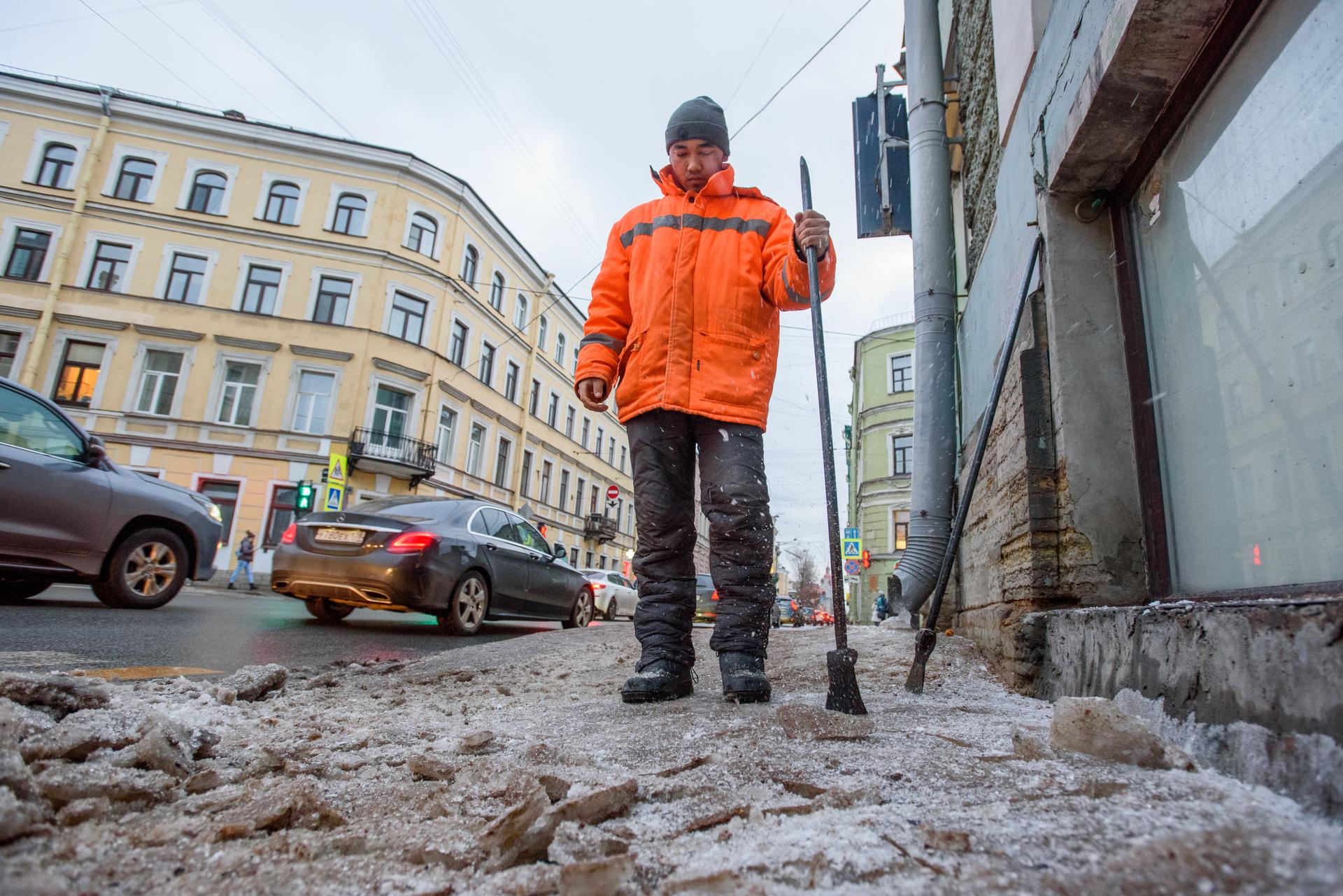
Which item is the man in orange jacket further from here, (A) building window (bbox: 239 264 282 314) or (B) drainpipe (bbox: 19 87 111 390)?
(B) drainpipe (bbox: 19 87 111 390)

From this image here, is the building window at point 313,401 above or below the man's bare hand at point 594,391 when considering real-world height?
above

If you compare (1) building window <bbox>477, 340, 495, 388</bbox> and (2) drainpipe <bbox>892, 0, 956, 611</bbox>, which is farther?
(1) building window <bbox>477, 340, 495, 388</bbox>

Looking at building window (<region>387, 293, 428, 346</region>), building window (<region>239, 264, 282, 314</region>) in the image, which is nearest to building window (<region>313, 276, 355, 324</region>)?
building window (<region>239, 264, 282, 314</region>)

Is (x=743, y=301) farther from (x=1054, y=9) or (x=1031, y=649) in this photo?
(x=1054, y=9)

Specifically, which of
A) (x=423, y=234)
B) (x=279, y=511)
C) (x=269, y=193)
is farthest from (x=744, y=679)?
(x=269, y=193)

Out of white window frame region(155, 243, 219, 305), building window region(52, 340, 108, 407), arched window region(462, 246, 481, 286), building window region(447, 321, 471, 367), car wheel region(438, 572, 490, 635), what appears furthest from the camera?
arched window region(462, 246, 481, 286)

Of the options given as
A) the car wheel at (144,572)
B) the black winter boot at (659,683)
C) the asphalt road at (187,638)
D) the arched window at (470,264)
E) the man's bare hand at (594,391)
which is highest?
the arched window at (470,264)

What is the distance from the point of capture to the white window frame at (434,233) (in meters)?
22.3

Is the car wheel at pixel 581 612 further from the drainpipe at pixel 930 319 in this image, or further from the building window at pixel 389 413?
the building window at pixel 389 413

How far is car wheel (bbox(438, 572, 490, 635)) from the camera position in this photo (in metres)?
6.00

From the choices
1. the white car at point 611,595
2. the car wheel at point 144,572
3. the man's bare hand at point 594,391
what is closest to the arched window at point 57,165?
the white car at point 611,595

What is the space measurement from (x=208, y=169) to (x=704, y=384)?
24848 millimetres

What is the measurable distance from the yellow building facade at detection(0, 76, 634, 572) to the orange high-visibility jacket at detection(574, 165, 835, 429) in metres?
17.3

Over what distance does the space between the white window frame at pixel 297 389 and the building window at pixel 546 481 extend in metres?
9.34
